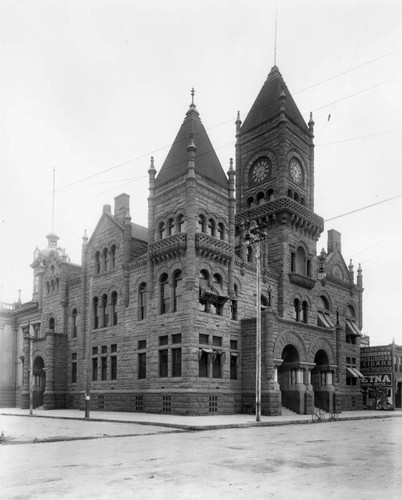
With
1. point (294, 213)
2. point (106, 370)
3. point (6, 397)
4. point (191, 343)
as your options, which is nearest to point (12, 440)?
point (191, 343)

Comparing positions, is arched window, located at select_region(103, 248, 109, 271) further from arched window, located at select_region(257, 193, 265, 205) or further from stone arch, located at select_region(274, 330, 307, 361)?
stone arch, located at select_region(274, 330, 307, 361)

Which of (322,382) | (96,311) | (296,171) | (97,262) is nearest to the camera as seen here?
(322,382)

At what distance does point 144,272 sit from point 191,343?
6979mm

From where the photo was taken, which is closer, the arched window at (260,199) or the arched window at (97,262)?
the arched window at (97,262)

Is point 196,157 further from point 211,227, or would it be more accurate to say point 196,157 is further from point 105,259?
point 105,259

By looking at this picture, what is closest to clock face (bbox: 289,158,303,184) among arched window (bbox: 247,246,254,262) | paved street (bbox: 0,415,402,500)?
arched window (bbox: 247,246,254,262)

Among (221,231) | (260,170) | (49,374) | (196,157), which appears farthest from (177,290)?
(260,170)

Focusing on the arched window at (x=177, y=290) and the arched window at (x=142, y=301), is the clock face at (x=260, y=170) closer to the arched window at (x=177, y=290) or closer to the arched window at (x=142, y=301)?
the arched window at (x=177, y=290)

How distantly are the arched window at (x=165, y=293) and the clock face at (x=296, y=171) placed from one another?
14738mm

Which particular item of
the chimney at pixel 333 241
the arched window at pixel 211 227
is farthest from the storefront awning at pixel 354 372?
the arched window at pixel 211 227

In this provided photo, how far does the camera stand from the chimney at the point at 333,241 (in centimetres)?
5066

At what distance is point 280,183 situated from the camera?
41.8 m

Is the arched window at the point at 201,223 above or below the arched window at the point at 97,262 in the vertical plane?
above

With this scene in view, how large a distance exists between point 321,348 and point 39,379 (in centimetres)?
2304
